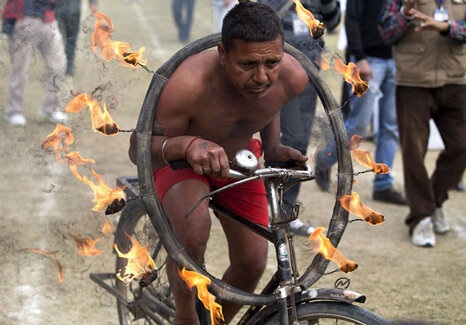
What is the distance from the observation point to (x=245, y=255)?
11.8ft

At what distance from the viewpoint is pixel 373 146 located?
882 centimetres

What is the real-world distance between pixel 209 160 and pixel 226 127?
0.44 metres

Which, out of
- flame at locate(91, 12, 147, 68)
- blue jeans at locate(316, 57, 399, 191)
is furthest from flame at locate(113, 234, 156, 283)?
blue jeans at locate(316, 57, 399, 191)

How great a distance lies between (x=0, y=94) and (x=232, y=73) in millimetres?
1272

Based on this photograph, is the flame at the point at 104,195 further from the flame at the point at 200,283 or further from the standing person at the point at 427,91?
the standing person at the point at 427,91

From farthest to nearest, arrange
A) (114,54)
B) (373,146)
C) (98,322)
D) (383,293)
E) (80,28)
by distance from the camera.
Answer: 1. (373,146)
2. (383,293)
3. (98,322)
4. (80,28)
5. (114,54)

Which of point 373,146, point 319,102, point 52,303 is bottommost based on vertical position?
point 373,146

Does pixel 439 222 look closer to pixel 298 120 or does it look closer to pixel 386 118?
pixel 386 118

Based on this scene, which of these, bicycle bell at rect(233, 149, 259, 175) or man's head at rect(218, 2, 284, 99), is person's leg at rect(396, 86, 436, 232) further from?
bicycle bell at rect(233, 149, 259, 175)

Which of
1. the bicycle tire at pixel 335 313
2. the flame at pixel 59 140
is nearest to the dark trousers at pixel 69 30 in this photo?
the flame at pixel 59 140

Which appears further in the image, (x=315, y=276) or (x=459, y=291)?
(x=459, y=291)

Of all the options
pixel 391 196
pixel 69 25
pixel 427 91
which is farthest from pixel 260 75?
pixel 391 196

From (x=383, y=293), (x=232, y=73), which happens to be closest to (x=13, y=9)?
(x=232, y=73)

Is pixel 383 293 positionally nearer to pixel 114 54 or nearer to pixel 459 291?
pixel 459 291
